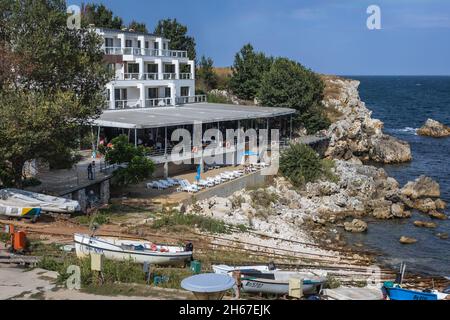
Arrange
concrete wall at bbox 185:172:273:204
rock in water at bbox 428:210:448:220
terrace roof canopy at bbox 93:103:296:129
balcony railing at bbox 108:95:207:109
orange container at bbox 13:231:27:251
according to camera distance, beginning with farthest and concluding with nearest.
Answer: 1. balcony railing at bbox 108:95:207:109
2. rock in water at bbox 428:210:448:220
3. terrace roof canopy at bbox 93:103:296:129
4. concrete wall at bbox 185:172:273:204
5. orange container at bbox 13:231:27:251

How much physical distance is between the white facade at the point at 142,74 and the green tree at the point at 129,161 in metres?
12.0

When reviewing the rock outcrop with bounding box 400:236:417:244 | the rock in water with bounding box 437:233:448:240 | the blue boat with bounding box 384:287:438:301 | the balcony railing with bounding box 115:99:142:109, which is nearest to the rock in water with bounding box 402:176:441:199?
the rock in water with bounding box 437:233:448:240

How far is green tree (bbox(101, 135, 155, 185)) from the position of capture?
32.5 m

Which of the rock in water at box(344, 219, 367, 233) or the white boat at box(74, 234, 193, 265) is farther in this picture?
the rock in water at box(344, 219, 367, 233)

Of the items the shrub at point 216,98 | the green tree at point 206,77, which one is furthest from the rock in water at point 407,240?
the green tree at point 206,77

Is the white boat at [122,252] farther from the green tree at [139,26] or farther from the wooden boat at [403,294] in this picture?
the green tree at [139,26]

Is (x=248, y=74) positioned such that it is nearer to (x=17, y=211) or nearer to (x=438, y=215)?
(x=438, y=215)

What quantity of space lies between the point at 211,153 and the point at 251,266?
21.4m

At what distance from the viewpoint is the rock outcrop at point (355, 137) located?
58.0m

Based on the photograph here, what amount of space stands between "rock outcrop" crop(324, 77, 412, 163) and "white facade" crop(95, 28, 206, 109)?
16.4 meters

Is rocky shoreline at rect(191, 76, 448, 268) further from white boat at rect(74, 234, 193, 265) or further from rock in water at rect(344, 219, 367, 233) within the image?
white boat at rect(74, 234, 193, 265)

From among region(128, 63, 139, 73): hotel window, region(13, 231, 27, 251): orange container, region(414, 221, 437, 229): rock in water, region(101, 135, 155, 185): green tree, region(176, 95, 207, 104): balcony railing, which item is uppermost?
region(128, 63, 139, 73): hotel window
